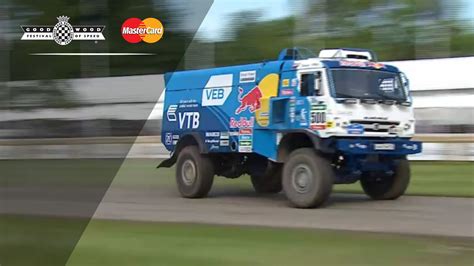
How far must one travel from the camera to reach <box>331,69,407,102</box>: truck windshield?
12.4 m

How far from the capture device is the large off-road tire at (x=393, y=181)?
13609 millimetres

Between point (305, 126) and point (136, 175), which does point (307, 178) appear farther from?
point (136, 175)

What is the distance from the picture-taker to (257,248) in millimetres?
8195

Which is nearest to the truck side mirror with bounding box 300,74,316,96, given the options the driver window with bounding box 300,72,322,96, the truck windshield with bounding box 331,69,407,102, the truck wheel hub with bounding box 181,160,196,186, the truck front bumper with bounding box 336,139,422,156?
the driver window with bounding box 300,72,322,96

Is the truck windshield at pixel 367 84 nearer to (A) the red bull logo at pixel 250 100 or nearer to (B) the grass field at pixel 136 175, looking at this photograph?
(A) the red bull logo at pixel 250 100

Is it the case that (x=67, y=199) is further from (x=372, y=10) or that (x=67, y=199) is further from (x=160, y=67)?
(x=372, y=10)

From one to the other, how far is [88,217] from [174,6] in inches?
298

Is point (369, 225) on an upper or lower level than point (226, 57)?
lower

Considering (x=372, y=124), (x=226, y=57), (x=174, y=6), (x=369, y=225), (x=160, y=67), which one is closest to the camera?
(x=369, y=225)

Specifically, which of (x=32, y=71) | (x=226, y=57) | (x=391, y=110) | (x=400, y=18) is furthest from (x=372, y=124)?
(x=400, y=18)

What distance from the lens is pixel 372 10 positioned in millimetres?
33312

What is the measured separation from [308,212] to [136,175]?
8568 millimetres

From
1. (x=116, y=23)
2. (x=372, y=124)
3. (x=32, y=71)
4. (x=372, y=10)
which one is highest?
(x=372, y=10)

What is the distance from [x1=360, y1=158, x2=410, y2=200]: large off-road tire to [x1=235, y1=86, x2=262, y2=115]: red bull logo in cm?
249
